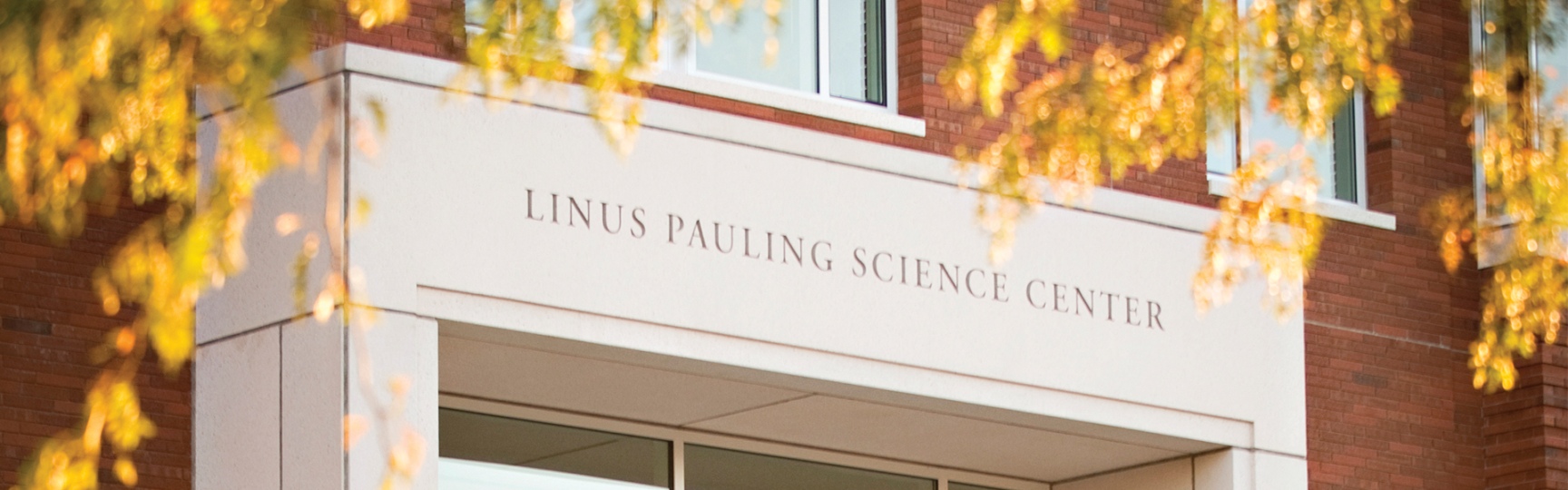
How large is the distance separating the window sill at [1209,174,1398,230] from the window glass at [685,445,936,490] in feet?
8.00

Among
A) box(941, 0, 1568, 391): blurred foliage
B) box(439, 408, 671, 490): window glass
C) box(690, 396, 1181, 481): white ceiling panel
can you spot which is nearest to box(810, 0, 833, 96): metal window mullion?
box(690, 396, 1181, 481): white ceiling panel

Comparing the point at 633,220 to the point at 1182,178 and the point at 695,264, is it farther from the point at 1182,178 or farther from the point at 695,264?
the point at 1182,178

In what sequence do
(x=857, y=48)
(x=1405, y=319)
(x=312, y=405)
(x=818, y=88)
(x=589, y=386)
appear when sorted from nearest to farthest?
(x=312, y=405) → (x=589, y=386) → (x=818, y=88) → (x=857, y=48) → (x=1405, y=319)

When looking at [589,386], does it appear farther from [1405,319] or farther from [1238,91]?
[1405,319]

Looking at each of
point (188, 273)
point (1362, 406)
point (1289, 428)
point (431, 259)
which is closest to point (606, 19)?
point (188, 273)

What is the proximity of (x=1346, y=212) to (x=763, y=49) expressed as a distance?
13.1 ft

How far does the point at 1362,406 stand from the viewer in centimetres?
1530

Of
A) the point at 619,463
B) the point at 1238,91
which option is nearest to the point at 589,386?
the point at 619,463

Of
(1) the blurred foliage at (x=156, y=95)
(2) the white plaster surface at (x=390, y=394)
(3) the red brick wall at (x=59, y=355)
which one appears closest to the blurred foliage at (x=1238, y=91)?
(1) the blurred foliage at (x=156, y=95)

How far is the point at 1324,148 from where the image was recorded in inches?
629

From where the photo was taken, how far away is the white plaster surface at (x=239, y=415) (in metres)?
11.2

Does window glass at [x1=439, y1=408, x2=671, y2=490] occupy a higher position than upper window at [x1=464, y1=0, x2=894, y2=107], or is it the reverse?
upper window at [x1=464, y1=0, x2=894, y2=107]

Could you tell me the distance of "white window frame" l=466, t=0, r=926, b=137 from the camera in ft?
42.5

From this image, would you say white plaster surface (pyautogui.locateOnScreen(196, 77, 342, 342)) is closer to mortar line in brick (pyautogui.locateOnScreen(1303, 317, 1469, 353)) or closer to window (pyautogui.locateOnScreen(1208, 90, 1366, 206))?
window (pyautogui.locateOnScreen(1208, 90, 1366, 206))
